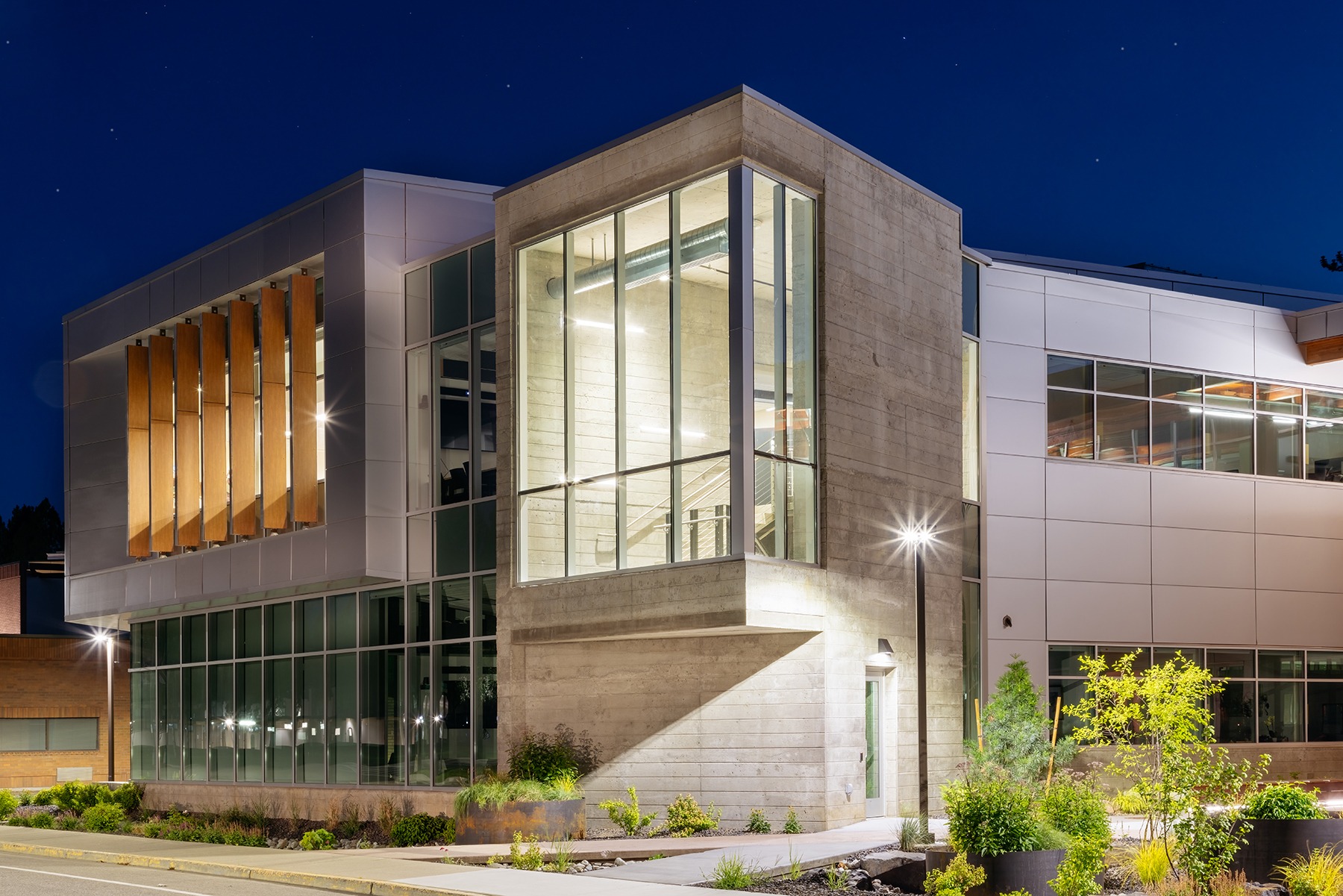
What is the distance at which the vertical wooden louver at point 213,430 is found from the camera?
3186cm

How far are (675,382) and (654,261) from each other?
2439 mm

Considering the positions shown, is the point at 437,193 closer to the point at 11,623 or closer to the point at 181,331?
the point at 181,331

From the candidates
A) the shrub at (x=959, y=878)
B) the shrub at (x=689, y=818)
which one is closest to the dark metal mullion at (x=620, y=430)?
the shrub at (x=689, y=818)

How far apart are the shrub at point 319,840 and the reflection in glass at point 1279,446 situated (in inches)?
833

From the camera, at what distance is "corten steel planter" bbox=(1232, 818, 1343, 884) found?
15180 mm

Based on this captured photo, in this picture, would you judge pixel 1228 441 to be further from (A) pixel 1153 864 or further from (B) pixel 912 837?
(A) pixel 1153 864

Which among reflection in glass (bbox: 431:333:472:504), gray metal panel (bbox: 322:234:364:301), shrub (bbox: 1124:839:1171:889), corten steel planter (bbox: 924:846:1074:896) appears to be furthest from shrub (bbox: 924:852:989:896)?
gray metal panel (bbox: 322:234:364:301)

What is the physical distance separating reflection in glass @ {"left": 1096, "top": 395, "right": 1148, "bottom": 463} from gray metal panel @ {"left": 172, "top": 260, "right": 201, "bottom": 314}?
20187 millimetres

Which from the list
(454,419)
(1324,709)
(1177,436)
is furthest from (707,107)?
(1324,709)

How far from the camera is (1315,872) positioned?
47.6ft

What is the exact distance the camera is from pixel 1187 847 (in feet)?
48.6

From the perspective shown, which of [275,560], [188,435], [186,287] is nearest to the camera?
[275,560]

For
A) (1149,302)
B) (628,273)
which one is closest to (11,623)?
(628,273)

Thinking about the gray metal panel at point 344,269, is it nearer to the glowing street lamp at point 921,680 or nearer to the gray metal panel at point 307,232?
the gray metal panel at point 307,232
